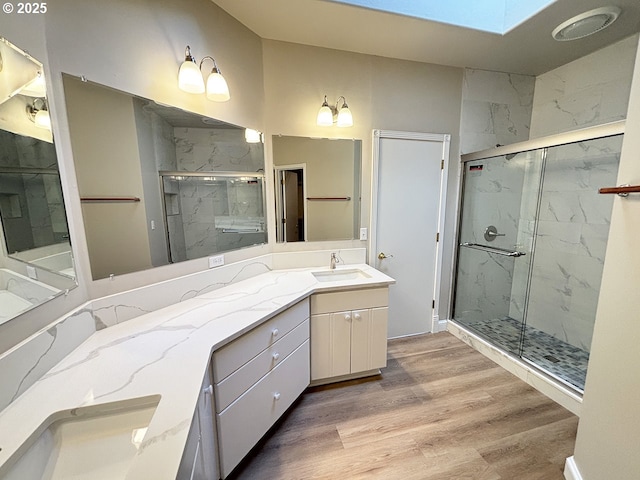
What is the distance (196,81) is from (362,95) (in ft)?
4.61

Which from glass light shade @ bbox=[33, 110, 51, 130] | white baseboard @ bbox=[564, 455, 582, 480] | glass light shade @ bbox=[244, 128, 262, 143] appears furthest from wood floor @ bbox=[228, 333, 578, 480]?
glass light shade @ bbox=[244, 128, 262, 143]

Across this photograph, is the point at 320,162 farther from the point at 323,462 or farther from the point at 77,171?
the point at 323,462

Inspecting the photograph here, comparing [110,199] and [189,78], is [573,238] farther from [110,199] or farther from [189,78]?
[110,199]

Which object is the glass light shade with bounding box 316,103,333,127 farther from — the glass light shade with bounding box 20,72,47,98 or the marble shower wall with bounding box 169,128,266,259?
the glass light shade with bounding box 20,72,47,98

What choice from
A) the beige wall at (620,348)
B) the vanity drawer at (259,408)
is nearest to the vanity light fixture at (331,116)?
the beige wall at (620,348)

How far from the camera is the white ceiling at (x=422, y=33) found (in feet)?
5.46

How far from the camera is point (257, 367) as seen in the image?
1383 mm

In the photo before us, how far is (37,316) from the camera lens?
0.95m

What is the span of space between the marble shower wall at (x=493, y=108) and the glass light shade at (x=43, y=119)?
2.99 m

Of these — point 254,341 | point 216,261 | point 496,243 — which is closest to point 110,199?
point 216,261

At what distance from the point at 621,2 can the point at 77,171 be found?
127 inches

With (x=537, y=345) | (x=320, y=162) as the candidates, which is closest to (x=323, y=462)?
(x=320, y=162)

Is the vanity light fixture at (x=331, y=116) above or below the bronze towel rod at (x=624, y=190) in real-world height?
above

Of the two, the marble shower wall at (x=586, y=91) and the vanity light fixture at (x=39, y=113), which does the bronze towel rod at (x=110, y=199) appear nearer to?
the vanity light fixture at (x=39, y=113)
